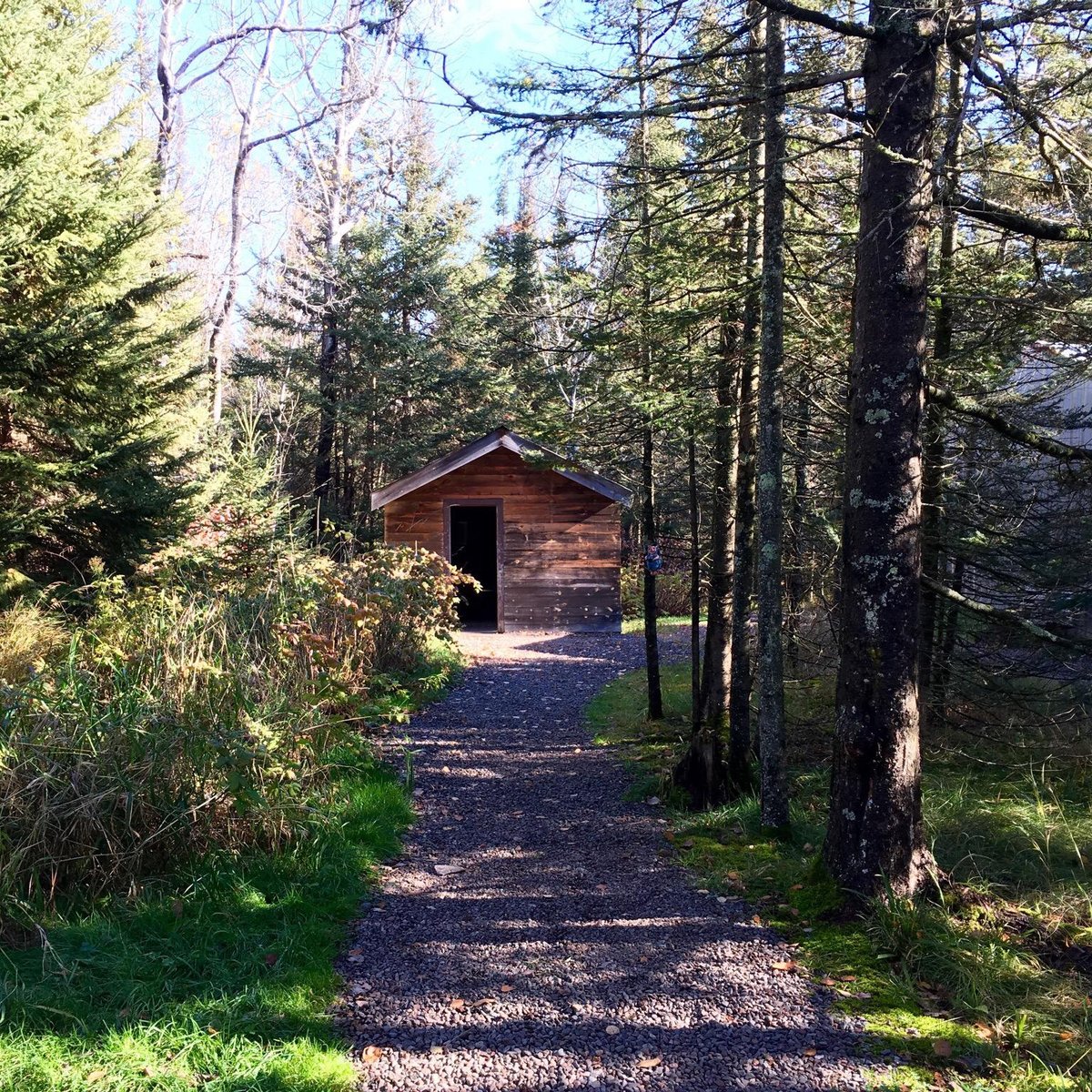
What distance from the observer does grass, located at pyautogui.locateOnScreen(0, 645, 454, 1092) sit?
305cm

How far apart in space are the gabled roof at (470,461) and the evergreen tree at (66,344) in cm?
718

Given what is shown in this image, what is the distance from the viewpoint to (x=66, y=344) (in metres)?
8.82

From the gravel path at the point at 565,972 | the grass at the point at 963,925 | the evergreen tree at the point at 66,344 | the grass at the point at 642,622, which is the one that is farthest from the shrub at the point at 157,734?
the grass at the point at 642,622

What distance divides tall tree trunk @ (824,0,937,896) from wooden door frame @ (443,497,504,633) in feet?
45.0

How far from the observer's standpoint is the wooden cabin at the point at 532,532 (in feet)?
58.9

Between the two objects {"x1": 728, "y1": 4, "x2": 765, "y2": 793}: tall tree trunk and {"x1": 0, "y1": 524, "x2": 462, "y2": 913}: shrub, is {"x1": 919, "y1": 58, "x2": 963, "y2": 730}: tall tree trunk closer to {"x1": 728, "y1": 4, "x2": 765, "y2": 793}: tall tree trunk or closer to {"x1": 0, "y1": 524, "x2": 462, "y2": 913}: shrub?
{"x1": 728, "y1": 4, "x2": 765, "y2": 793}: tall tree trunk

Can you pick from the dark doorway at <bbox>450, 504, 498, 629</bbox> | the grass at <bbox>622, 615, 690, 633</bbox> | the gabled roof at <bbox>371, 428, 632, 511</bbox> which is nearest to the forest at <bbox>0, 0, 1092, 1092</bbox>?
the gabled roof at <bbox>371, 428, 632, 511</bbox>

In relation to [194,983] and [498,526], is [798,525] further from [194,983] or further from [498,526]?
[498,526]

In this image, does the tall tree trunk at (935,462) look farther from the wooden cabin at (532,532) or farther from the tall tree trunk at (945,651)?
the wooden cabin at (532,532)

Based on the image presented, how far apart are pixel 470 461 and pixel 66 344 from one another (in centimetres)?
961

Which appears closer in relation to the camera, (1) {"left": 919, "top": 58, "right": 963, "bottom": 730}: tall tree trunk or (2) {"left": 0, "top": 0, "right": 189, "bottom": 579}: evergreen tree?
(1) {"left": 919, "top": 58, "right": 963, "bottom": 730}: tall tree trunk

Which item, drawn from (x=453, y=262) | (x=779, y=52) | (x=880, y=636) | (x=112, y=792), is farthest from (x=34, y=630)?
(x=453, y=262)

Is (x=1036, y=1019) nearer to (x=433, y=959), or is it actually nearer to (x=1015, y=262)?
(x=433, y=959)

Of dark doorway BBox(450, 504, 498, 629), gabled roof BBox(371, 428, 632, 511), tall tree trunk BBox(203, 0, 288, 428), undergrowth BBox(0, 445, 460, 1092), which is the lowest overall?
undergrowth BBox(0, 445, 460, 1092)
